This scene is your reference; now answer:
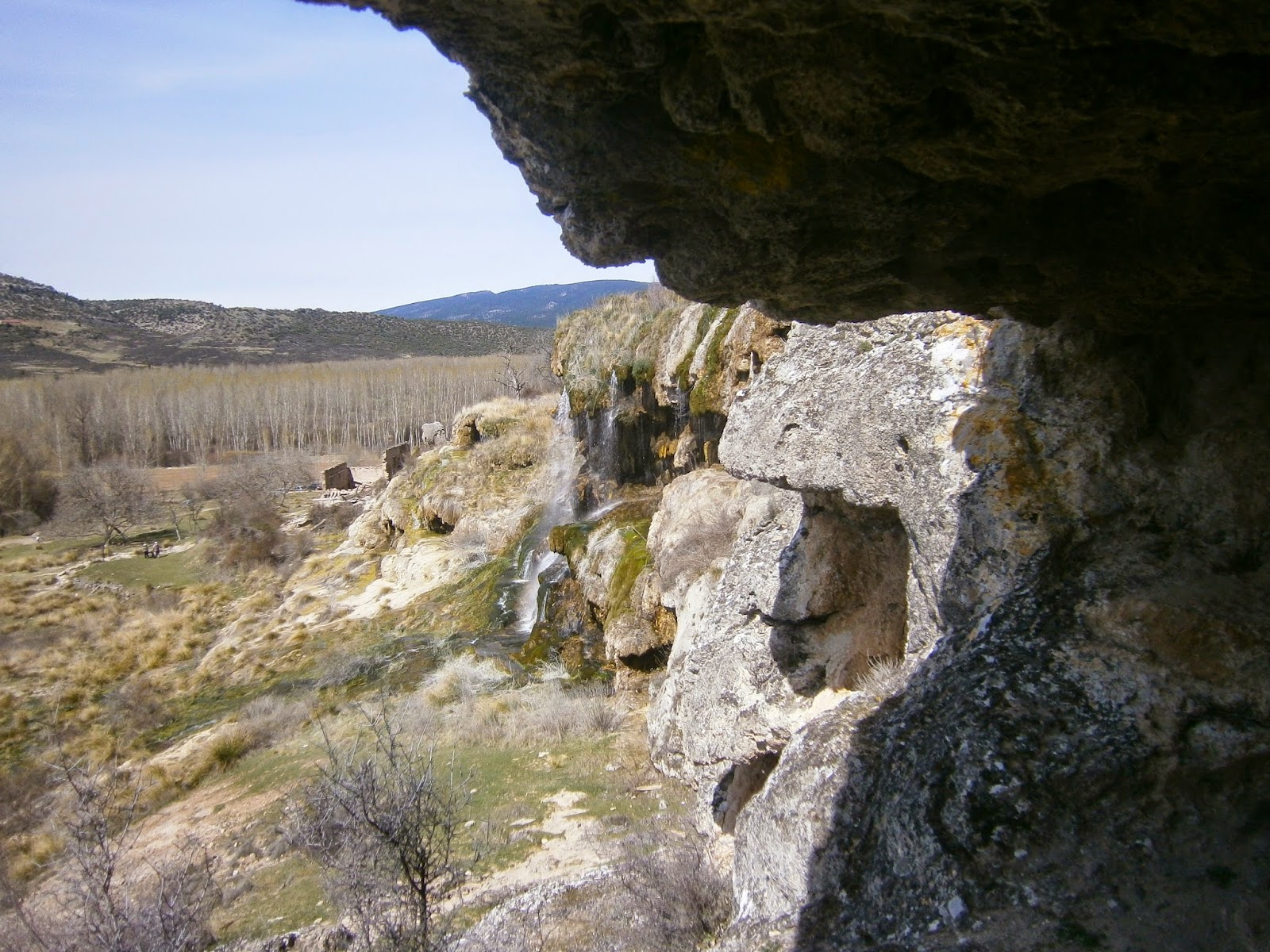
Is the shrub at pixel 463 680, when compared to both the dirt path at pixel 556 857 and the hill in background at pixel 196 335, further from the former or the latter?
the hill in background at pixel 196 335

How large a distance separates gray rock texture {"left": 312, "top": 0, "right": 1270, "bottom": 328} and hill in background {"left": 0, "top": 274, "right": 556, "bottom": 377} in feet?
205

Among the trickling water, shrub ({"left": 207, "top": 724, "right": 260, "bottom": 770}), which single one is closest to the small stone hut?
the trickling water

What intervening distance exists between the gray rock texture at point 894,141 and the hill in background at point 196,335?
2463 inches

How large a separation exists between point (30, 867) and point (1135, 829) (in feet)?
35.1

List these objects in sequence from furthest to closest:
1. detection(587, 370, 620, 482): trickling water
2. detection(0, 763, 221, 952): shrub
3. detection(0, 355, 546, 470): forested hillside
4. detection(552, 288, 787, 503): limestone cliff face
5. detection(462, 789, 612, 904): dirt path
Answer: detection(0, 355, 546, 470): forested hillside
detection(587, 370, 620, 482): trickling water
detection(552, 288, 787, 503): limestone cliff face
detection(462, 789, 612, 904): dirt path
detection(0, 763, 221, 952): shrub

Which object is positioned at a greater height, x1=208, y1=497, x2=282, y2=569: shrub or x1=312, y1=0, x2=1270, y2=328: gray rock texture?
x1=312, y1=0, x2=1270, y2=328: gray rock texture

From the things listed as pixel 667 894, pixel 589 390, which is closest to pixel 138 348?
pixel 589 390

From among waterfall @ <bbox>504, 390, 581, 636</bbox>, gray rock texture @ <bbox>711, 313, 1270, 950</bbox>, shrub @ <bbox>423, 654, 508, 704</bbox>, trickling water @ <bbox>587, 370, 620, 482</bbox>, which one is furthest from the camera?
trickling water @ <bbox>587, 370, 620, 482</bbox>

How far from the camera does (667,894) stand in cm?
521

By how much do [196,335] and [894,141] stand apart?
100353mm

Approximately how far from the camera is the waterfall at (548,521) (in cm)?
1589

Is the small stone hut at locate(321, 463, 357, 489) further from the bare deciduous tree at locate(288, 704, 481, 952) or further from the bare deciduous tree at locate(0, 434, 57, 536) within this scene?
the bare deciduous tree at locate(288, 704, 481, 952)

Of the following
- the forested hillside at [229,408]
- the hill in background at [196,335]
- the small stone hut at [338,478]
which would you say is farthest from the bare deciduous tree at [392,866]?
the hill in background at [196,335]

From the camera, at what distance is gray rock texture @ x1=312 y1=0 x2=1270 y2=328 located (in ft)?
5.95
